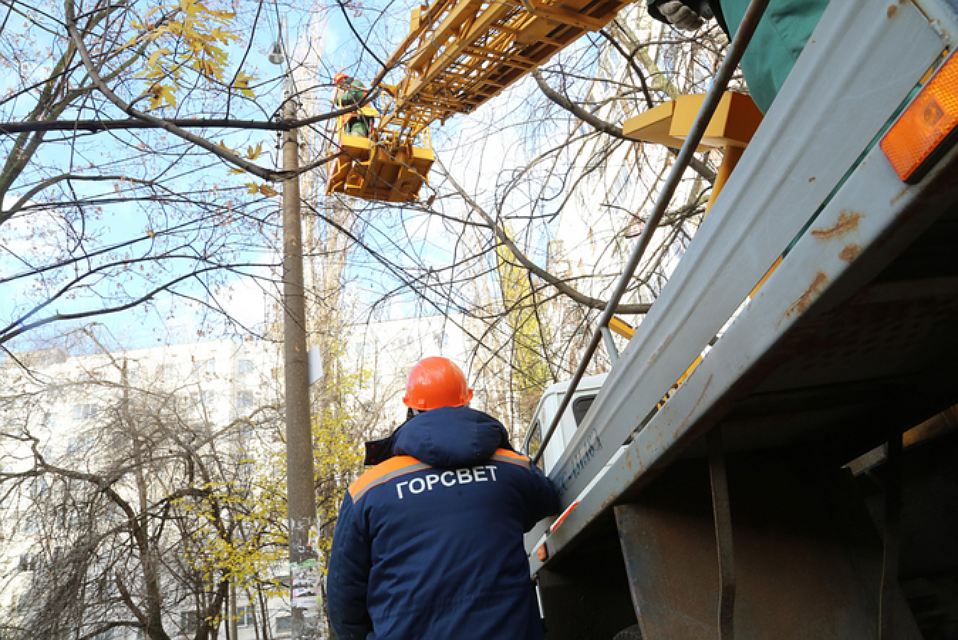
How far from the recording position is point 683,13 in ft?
9.57

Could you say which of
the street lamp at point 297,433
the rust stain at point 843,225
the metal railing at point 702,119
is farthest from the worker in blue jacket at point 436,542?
the street lamp at point 297,433

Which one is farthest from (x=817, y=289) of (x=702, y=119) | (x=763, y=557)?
(x=763, y=557)

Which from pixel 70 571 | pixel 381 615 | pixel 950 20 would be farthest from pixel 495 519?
pixel 70 571

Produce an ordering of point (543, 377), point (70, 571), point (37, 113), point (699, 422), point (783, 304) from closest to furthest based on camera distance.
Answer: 1. point (783, 304)
2. point (699, 422)
3. point (37, 113)
4. point (543, 377)
5. point (70, 571)

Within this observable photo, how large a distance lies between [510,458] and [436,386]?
460 millimetres

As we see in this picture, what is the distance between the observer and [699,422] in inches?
68.8

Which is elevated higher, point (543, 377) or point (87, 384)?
point (87, 384)

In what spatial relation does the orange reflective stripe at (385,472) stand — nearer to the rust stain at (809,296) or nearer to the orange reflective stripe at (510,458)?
the orange reflective stripe at (510,458)

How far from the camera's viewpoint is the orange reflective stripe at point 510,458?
2.89 metres

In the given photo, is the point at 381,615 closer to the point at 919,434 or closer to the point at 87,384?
the point at 919,434

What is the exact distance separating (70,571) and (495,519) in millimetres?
12804

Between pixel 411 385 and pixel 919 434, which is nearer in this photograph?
pixel 919 434


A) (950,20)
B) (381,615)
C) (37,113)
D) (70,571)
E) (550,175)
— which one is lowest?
(381,615)

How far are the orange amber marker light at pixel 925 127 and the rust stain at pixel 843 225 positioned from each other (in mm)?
105
